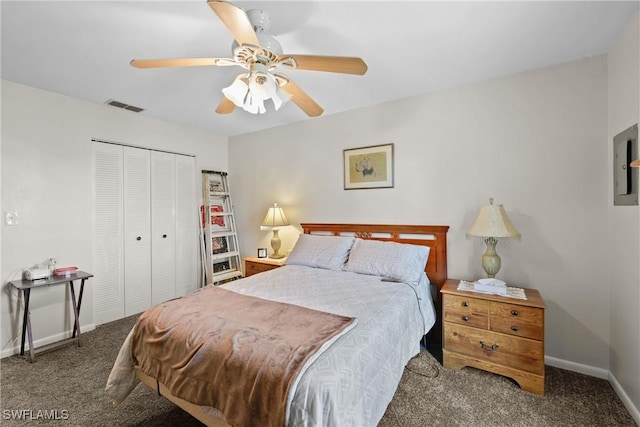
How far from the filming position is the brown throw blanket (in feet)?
4.00

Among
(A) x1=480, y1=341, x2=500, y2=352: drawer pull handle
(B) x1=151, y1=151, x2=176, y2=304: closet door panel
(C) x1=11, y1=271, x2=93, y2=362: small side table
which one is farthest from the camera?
(B) x1=151, y1=151, x2=176, y2=304: closet door panel

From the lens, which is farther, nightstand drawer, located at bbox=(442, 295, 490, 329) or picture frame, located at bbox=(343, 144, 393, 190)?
picture frame, located at bbox=(343, 144, 393, 190)

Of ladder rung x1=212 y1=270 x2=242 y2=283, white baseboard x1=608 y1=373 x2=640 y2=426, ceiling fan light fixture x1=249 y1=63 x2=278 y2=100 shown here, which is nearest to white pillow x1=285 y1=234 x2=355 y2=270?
ladder rung x1=212 y1=270 x2=242 y2=283

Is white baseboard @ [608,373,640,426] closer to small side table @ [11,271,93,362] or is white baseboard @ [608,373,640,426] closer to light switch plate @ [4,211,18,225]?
small side table @ [11,271,93,362]

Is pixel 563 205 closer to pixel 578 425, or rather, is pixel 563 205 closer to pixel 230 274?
pixel 578 425

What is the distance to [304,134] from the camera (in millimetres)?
3752

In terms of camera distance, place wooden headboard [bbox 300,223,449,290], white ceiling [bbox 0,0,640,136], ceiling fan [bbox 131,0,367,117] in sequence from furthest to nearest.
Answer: wooden headboard [bbox 300,223,449,290] → white ceiling [bbox 0,0,640,136] → ceiling fan [bbox 131,0,367,117]

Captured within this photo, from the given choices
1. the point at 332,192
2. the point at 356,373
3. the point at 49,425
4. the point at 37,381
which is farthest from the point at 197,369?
the point at 332,192

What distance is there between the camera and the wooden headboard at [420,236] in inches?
109

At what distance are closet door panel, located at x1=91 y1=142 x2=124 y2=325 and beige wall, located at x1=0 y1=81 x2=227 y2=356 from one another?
0.25 ft

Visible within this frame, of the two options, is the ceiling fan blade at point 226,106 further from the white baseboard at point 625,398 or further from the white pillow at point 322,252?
the white baseboard at point 625,398

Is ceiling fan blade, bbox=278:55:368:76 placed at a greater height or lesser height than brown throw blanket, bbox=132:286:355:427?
greater

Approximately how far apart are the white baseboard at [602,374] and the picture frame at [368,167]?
6.74 ft

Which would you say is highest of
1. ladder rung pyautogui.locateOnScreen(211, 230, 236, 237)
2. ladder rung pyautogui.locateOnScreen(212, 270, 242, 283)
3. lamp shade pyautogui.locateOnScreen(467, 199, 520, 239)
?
lamp shade pyautogui.locateOnScreen(467, 199, 520, 239)
